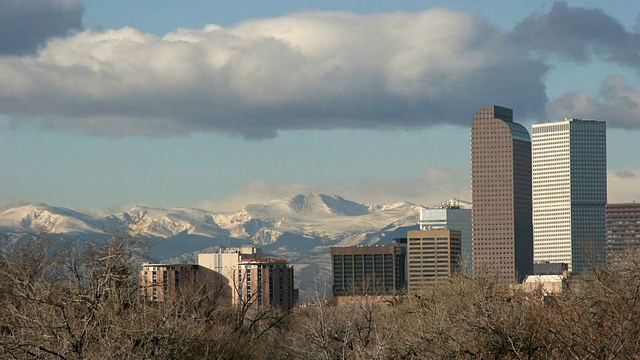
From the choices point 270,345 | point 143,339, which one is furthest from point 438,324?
point 270,345

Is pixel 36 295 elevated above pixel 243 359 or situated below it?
above

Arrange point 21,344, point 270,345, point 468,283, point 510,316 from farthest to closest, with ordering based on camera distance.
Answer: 1. point 270,345
2. point 468,283
3. point 510,316
4. point 21,344

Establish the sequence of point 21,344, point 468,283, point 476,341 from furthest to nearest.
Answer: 1. point 468,283
2. point 476,341
3. point 21,344

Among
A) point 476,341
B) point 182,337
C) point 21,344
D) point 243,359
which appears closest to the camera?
point 21,344

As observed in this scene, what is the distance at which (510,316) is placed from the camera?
63.6 m

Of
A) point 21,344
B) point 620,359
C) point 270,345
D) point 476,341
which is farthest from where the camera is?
point 270,345

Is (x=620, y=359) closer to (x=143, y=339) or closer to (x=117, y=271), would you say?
(x=143, y=339)

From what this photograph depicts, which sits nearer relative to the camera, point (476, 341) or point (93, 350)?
point (93, 350)

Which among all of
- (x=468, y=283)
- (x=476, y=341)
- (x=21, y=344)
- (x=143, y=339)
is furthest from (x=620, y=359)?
(x=468, y=283)

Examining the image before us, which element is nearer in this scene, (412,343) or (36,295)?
(36,295)

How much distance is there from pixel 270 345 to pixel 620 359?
62.8 meters

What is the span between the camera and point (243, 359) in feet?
238

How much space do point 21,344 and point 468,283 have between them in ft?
194

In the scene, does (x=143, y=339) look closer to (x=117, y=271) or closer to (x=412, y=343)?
(x=117, y=271)
